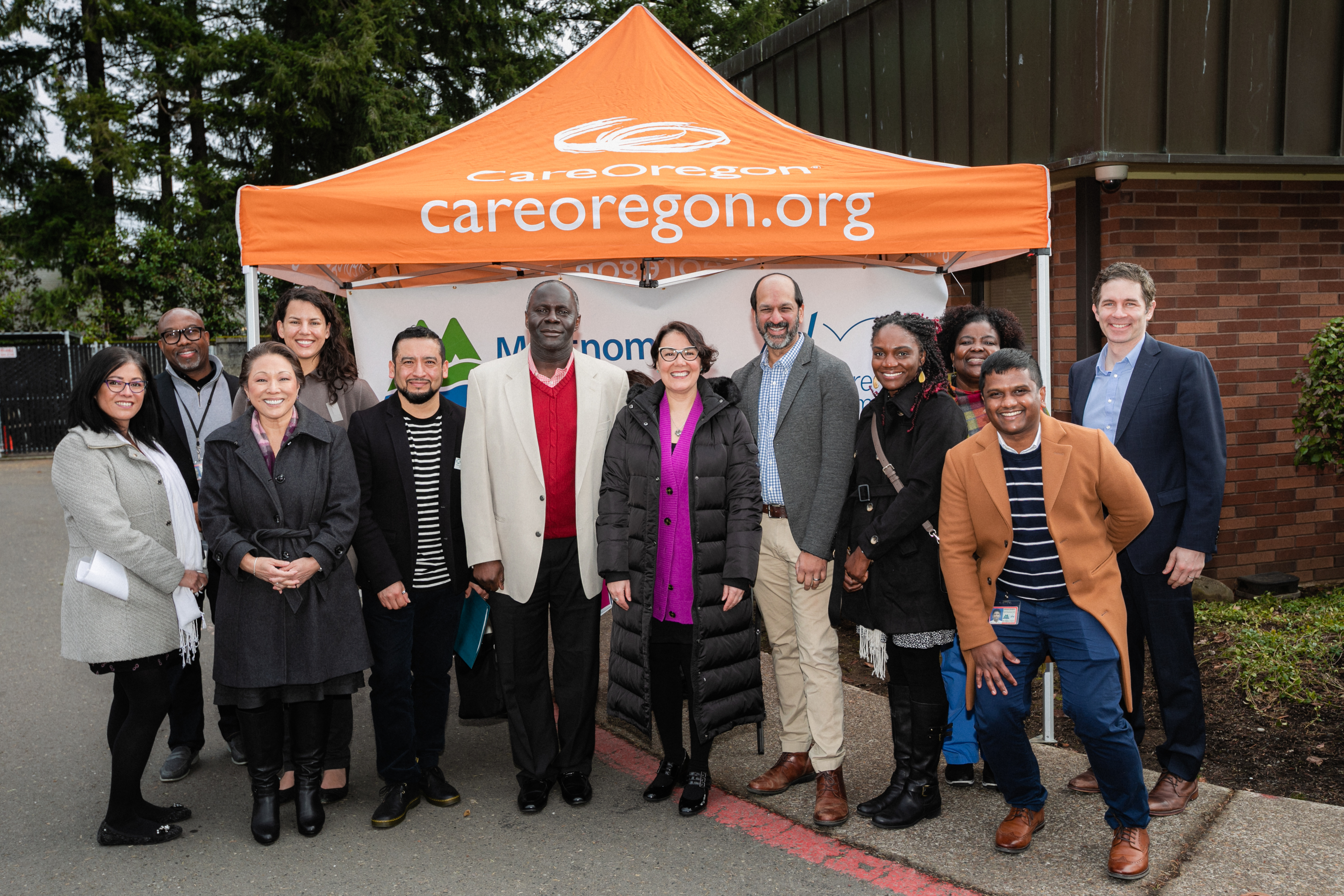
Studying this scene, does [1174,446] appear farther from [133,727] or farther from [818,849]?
[133,727]

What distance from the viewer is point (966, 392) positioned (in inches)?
157

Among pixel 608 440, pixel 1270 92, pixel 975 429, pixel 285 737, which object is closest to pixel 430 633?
pixel 285 737

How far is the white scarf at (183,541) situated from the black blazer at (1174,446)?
357 cm

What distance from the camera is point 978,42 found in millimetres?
7027

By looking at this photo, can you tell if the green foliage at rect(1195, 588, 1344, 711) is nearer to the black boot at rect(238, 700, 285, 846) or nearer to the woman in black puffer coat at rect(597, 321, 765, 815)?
the woman in black puffer coat at rect(597, 321, 765, 815)

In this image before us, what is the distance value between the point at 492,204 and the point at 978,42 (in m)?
4.41

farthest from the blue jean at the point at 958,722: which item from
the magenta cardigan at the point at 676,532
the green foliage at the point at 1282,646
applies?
the green foliage at the point at 1282,646

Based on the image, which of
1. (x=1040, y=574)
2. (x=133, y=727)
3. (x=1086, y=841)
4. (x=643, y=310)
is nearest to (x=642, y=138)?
(x=643, y=310)

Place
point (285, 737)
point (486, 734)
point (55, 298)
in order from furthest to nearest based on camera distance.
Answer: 1. point (55, 298)
2. point (486, 734)
3. point (285, 737)

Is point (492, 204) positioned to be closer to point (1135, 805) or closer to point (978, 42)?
point (1135, 805)

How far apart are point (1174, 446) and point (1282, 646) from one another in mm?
2437

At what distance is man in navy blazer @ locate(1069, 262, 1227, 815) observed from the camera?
140 inches

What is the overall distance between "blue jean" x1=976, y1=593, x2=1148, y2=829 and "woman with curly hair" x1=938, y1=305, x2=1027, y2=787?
0.30 m

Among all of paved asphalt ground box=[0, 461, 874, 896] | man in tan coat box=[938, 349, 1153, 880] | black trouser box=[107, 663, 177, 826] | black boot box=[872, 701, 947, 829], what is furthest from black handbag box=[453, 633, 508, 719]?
man in tan coat box=[938, 349, 1153, 880]
